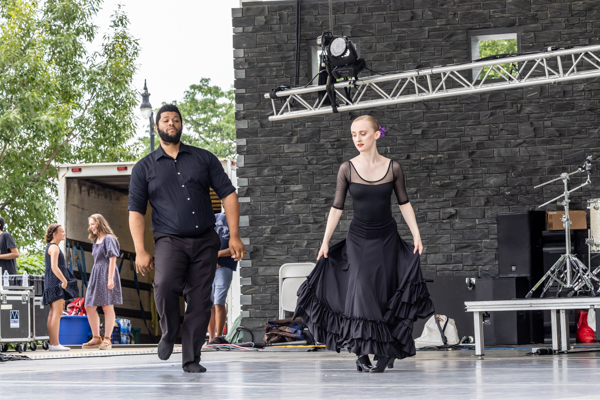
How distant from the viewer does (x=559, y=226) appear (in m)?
11.2

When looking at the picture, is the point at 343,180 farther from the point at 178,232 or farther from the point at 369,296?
the point at 178,232

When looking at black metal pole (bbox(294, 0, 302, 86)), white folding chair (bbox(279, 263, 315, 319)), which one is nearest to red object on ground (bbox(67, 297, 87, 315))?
white folding chair (bbox(279, 263, 315, 319))

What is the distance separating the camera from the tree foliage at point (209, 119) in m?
43.9

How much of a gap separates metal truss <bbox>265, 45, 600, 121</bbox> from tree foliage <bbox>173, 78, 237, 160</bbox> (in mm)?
31579

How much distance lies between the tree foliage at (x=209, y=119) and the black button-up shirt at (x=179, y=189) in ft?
124

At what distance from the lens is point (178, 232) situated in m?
5.73

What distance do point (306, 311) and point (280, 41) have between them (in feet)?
24.1

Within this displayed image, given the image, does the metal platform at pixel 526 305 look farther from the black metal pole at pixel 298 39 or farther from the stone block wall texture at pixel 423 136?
the black metal pole at pixel 298 39

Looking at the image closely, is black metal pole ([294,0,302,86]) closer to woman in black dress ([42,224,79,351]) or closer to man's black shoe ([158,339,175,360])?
woman in black dress ([42,224,79,351])

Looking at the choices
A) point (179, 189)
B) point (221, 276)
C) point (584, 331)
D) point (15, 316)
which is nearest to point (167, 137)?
point (179, 189)

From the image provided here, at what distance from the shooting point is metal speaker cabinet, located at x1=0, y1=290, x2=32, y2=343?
440 inches

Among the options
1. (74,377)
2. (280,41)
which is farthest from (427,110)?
(74,377)

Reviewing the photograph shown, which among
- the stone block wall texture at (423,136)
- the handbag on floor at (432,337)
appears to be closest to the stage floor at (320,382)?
the handbag on floor at (432,337)

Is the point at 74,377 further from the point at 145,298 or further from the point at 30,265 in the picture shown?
the point at 30,265
